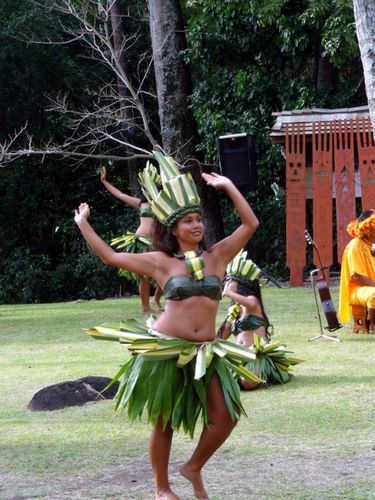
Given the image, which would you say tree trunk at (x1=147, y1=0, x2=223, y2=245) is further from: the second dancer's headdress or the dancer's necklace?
the dancer's necklace

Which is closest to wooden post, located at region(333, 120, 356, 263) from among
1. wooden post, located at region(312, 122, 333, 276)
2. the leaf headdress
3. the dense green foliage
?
wooden post, located at region(312, 122, 333, 276)

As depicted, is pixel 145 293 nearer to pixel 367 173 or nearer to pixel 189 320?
pixel 367 173

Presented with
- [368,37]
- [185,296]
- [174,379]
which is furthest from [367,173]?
[174,379]

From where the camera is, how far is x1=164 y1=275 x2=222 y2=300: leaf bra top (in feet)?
16.1

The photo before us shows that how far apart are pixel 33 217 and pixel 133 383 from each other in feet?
69.1

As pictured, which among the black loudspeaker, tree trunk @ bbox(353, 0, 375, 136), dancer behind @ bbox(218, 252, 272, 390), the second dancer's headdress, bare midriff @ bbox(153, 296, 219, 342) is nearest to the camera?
bare midriff @ bbox(153, 296, 219, 342)

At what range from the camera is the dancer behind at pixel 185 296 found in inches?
189

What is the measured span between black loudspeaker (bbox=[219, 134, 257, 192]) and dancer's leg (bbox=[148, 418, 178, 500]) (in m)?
8.97

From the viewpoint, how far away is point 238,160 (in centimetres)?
1385

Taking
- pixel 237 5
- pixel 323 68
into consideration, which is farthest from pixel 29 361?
pixel 323 68

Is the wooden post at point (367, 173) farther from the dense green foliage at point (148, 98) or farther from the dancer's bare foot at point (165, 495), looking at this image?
the dancer's bare foot at point (165, 495)

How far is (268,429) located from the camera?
651 cm

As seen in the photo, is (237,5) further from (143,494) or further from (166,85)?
(143,494)

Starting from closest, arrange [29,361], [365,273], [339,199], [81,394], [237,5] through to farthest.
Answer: [81,394] → [29,361] → [365,273] → [339,199] → [237,5]
